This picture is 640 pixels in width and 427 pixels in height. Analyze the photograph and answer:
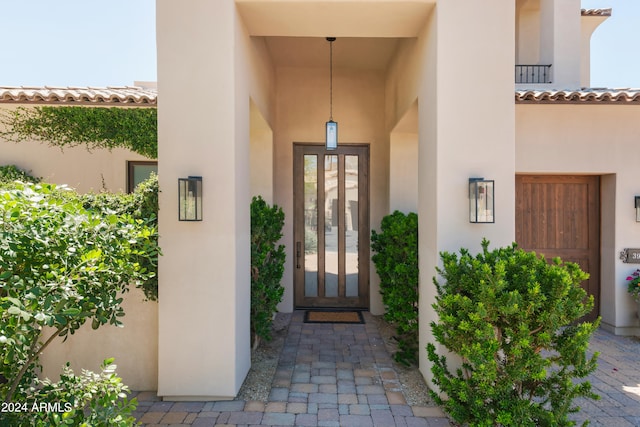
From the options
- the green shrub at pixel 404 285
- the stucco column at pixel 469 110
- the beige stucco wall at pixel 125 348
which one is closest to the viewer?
the stucco column at pixel 469 110

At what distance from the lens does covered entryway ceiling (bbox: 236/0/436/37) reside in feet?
13.5

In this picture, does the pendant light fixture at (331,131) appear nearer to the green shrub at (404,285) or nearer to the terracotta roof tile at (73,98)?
the green shrub at (404,285)

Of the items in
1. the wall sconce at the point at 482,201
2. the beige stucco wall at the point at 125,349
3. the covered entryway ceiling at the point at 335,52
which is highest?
the covered entryway ceiling at the point at 335,52

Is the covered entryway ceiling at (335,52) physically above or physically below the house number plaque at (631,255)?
above

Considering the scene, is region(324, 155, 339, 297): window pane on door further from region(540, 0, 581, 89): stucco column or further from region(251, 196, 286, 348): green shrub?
region(540, 0, 581, 89): stucco column

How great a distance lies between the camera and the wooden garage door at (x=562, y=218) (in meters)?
6.55

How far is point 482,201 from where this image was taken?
13.0 feet

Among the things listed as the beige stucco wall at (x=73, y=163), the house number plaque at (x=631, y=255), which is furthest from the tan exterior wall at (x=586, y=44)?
the beige stucco wall at (x=73, y=163)

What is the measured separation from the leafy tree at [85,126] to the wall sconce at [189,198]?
322cm

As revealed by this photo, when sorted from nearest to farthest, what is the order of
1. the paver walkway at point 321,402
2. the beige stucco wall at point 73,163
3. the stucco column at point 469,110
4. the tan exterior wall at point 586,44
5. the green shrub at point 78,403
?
the green shrub at point 78,403, the paver walkway at point 321,402, the stucco column at point 469,110, the beige stucco wall at point 73,163, the tan exterior wall at point 586,44

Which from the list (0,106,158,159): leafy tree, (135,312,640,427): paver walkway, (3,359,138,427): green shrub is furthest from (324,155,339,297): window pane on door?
(3,359,138,427): green shrub

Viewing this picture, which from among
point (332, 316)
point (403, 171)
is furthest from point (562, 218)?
point (332, 316)

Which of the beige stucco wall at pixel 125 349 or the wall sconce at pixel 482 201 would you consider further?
the beige stucco wall at pixel 125 349

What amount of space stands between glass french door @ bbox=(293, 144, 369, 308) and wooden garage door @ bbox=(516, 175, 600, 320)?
3.00 metres
